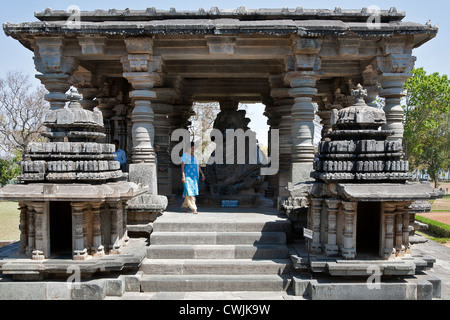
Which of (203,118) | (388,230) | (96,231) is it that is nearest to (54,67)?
(96,231)

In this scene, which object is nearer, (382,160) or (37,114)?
(382,160)

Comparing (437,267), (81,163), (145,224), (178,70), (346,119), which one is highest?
(178,70)

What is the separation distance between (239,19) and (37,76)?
423cm

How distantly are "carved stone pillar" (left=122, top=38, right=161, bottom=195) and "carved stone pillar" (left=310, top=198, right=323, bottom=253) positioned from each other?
3.02 m

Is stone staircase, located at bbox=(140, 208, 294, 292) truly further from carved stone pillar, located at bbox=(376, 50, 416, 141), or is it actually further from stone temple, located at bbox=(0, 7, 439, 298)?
carved stone pillar, located at bbox=(376, 50, 416, 141)

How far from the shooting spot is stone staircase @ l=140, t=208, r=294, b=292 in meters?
4.95

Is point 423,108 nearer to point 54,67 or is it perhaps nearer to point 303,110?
point 303,110

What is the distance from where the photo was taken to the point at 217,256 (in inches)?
213

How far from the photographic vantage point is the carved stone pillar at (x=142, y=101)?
6559mm

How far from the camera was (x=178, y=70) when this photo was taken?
8.77 m

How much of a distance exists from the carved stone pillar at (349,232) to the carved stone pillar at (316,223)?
416 millimetres

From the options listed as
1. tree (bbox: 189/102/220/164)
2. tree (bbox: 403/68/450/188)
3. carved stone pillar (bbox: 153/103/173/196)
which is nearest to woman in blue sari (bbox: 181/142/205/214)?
carved stone pillar (bbox: 153/103/173/196)
